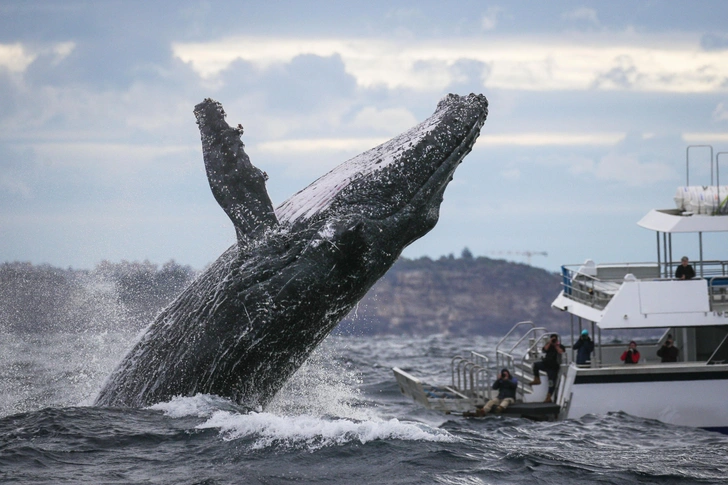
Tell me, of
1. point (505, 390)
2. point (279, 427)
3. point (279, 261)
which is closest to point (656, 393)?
point (505, 390)

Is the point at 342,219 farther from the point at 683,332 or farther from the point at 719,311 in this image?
the point at 683,332

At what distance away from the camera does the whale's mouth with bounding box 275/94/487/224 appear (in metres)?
8.47

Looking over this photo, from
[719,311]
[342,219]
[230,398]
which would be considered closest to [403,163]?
[342,219]

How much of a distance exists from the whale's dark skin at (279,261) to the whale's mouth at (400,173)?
0.04 feet

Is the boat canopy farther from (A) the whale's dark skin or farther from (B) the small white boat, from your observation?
(A) the whale's dark skin

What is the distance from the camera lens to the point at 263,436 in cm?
801

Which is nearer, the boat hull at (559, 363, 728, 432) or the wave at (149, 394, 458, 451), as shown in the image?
the wave at (149, 394, 458, 451)

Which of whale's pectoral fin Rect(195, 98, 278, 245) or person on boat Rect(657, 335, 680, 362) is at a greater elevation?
whale's pectoral fin Rect(195, 98, 278, 245)

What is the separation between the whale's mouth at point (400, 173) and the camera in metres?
8.47

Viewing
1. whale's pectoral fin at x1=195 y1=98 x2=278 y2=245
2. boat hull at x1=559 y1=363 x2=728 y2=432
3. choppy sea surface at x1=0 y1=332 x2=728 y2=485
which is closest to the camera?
choppy sea surface at x1=0 y1=332 x2=728 y2=485

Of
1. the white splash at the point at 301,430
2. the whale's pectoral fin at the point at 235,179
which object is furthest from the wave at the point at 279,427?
the whale's pectoral fin at the point at 235,179

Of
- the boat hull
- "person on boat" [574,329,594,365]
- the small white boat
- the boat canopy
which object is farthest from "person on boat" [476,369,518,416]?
the boat canopy

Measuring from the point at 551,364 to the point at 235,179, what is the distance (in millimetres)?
14258

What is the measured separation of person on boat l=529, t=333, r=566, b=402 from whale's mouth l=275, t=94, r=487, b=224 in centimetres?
1248
